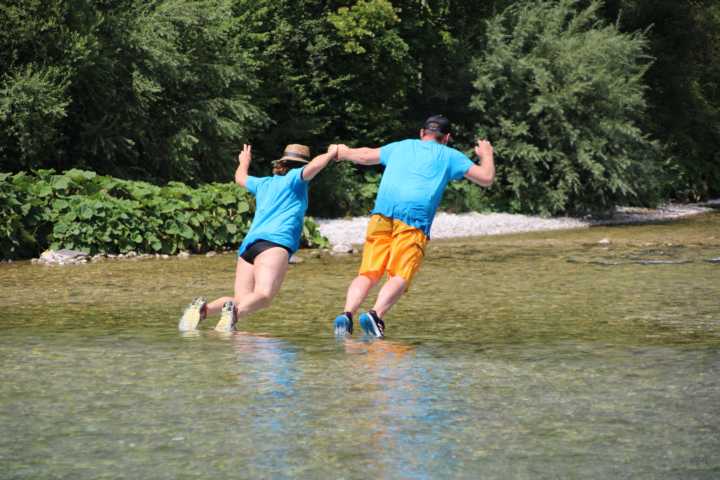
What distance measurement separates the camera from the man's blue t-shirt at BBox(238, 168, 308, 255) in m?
10.2

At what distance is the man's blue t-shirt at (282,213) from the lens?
10.2 m

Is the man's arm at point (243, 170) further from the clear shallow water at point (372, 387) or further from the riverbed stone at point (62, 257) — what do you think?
the riverbed stone at point (62, 257)

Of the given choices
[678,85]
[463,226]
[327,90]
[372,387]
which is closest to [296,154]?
[372,387]

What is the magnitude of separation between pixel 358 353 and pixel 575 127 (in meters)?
25.5

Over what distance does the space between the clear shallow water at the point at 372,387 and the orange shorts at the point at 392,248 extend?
1.89ft

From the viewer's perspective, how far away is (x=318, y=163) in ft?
32.3

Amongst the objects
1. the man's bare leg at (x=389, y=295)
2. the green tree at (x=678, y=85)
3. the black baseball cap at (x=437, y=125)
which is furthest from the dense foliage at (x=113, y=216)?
the green tree at (x=678, y=85)

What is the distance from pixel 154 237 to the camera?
19547 mm

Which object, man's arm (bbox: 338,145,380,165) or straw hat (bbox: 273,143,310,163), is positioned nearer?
man's arm (bbox: 338,145,380,165)

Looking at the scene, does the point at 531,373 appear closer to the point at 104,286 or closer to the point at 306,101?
the point at 104,286

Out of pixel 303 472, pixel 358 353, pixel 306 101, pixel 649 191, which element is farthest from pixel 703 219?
pixel 303 472

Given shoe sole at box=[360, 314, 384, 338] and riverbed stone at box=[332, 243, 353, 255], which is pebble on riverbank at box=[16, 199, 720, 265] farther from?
shoe sole at box=[360, 314, 384, 338]

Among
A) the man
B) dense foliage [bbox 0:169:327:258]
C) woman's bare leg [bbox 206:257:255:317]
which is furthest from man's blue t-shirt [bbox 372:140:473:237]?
dense foliage [bbox 0:169:327:258]

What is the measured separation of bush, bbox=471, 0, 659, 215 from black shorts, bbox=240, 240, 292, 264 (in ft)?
74.7
